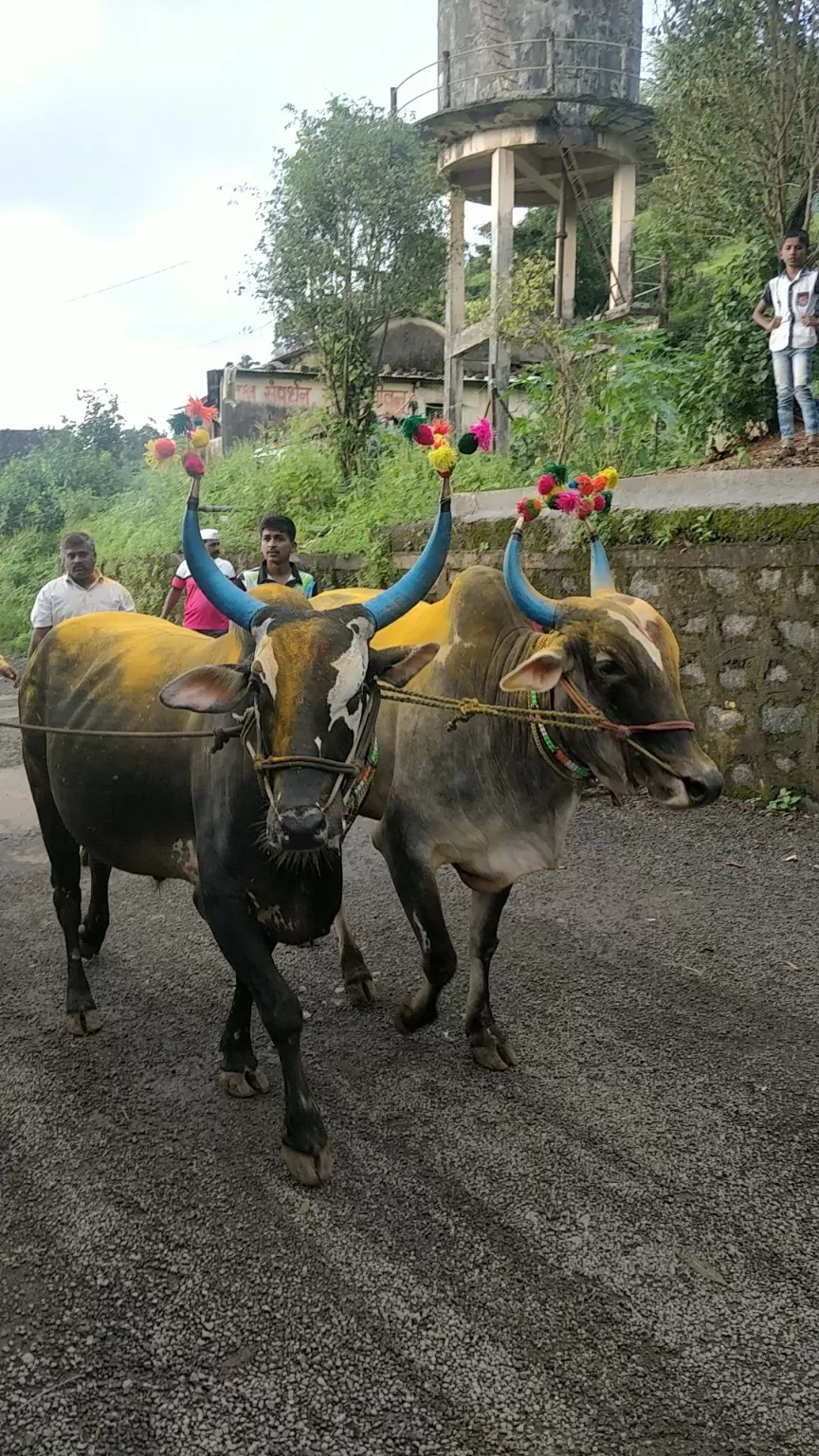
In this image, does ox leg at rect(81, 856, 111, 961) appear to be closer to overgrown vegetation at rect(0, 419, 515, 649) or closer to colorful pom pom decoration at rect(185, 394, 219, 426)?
colorful pom pom decoration at rect(185, 394, 219, 426)

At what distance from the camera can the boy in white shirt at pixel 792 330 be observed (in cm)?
727

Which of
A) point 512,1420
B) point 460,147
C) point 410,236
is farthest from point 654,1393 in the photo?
point 460,147

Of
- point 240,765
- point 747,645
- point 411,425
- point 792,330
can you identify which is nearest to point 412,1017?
point 240,765

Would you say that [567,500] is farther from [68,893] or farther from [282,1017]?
[68,893]

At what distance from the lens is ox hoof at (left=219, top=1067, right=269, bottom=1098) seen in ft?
11.4

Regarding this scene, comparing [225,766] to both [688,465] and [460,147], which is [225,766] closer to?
[688,465]

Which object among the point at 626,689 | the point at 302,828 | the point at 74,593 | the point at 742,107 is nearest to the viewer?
the point at 302,828

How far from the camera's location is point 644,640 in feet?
11.0

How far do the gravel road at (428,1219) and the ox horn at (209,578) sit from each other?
1.68m

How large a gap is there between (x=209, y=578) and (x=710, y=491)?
5133 millimetres

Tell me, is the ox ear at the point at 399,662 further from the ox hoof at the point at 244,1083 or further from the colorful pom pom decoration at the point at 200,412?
the ox hoof at the point at 244,1083

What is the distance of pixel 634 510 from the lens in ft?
23.4

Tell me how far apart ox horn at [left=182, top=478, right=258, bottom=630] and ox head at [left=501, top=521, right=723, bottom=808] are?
889mm

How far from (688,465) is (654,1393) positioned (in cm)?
753
